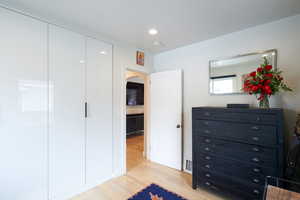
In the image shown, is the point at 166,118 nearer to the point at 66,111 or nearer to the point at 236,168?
the point at 236,168

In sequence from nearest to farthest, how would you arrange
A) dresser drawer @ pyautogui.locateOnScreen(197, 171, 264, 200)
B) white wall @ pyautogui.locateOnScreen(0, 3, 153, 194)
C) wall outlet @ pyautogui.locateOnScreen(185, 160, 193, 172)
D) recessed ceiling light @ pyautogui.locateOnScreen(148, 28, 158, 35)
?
dresser drawer @ pyautogui.locateOnScreen(197, 171, 264, 200) < recessed ceiling light @ pyautogui.locateOnScreen(148, 28, 158, 35) < white wall @ pyautogui.locateOnScreen(0, 3, 153, 194) < wall outlet @ pyautogui.locateOnScreen(185, 160, 193, 172)

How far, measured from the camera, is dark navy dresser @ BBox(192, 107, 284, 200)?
1646mm

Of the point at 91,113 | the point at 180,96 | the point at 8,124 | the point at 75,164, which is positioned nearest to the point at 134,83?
the point at 180,96

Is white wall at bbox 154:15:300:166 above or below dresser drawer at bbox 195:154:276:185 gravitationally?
above

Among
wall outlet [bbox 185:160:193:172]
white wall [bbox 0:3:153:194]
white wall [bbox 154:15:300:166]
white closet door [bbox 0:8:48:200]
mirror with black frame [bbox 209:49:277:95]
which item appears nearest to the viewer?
white closet door [bbox 0:8:48:200]

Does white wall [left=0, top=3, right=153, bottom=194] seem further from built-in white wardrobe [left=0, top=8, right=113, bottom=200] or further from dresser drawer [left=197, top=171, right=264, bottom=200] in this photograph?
dresser drawer [left=197, top=171, right=264, bottom=200]

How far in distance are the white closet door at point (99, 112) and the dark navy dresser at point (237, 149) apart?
1509mm

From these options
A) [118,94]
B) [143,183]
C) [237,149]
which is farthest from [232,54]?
[143,183]

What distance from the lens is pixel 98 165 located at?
243 cm

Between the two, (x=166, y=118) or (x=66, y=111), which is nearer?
(x=66, y=111)

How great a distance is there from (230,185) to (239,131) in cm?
76

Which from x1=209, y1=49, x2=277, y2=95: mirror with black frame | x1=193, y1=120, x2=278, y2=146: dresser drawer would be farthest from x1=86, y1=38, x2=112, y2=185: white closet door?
x1=209, y1=49, x2=277, y2=95: mirror with black frame

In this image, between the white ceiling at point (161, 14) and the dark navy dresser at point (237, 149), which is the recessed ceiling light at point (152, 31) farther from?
the dark navy dresser at point (237, 149)

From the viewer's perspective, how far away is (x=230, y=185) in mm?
1922
